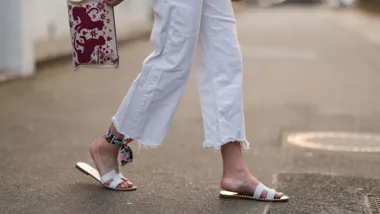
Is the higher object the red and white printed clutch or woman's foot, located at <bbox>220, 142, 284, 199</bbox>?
the red and white printed clutch

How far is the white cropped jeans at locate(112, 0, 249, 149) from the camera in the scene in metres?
3.63

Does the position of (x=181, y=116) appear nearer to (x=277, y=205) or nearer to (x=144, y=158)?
(x=144, y=158)

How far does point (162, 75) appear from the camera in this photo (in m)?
3.66

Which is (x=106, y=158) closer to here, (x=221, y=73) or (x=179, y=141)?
(x=221, y=73)

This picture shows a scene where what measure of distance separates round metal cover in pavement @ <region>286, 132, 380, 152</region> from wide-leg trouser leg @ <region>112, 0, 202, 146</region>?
2016 mm

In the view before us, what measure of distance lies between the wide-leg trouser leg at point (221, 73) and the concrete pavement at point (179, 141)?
33 centimetres

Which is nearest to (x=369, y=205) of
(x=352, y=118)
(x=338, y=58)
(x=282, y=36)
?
(x=352, y=118)

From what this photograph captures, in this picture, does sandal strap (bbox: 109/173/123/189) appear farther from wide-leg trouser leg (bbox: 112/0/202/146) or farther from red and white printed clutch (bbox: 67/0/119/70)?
red and white printed clutch (bbox: 67/0/119/70)

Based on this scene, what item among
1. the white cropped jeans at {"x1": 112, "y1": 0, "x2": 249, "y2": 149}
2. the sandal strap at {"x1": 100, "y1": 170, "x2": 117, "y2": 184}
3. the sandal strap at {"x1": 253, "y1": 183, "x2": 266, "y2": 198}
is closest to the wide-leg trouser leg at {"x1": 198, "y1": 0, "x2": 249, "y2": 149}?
the white cropped jeans at {"x1": 112, "y1": 0, "x2": 249, "y2": 149}

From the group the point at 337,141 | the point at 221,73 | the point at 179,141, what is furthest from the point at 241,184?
the point at 337,141

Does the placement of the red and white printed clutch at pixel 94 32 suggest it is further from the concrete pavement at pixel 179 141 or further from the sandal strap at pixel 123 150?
the concrete pavement at pixel 179 141

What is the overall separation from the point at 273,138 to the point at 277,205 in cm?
219

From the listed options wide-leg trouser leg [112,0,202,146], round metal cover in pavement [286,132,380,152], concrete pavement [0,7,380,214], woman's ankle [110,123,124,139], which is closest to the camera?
wide-leg trouser leg [112,0,202,146]

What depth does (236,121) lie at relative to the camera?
370cm
